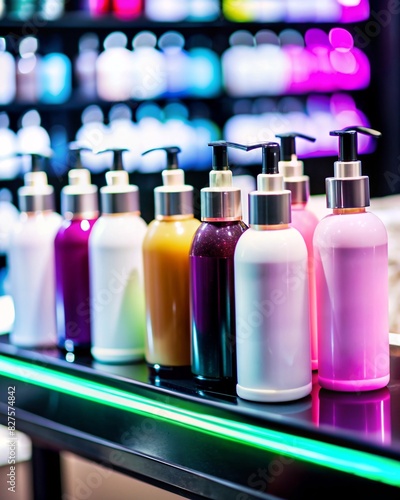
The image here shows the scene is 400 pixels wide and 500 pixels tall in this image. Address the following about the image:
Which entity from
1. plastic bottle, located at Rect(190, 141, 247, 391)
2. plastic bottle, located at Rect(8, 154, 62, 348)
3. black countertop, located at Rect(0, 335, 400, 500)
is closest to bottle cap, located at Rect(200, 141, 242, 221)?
plastic bottle, located at Rect(190, 141, 247, 391)

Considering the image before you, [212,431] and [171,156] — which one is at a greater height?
[171,156]

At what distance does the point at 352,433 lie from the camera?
76 centimetres

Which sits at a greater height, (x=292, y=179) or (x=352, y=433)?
(x=292, y=179)

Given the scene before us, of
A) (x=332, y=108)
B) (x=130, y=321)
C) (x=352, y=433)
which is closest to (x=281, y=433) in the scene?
(x=352, y=433)

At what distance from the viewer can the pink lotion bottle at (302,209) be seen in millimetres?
958

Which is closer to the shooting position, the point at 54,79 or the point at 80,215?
the point at 80,215

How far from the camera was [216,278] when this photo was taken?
0.91 metres

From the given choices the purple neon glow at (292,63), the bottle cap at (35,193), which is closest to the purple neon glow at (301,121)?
the purple neon glow at (292,63)

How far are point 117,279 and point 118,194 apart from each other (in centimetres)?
12

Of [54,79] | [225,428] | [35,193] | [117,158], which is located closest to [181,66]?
[54,79]

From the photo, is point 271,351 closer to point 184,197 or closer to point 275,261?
point 275,261

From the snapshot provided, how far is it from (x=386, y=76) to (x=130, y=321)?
159 inches

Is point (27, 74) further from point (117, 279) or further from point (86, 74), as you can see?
point (117, 279)

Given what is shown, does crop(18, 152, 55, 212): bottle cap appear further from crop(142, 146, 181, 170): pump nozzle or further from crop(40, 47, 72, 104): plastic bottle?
crop(40, 47, 72, 104): plastic bottle
